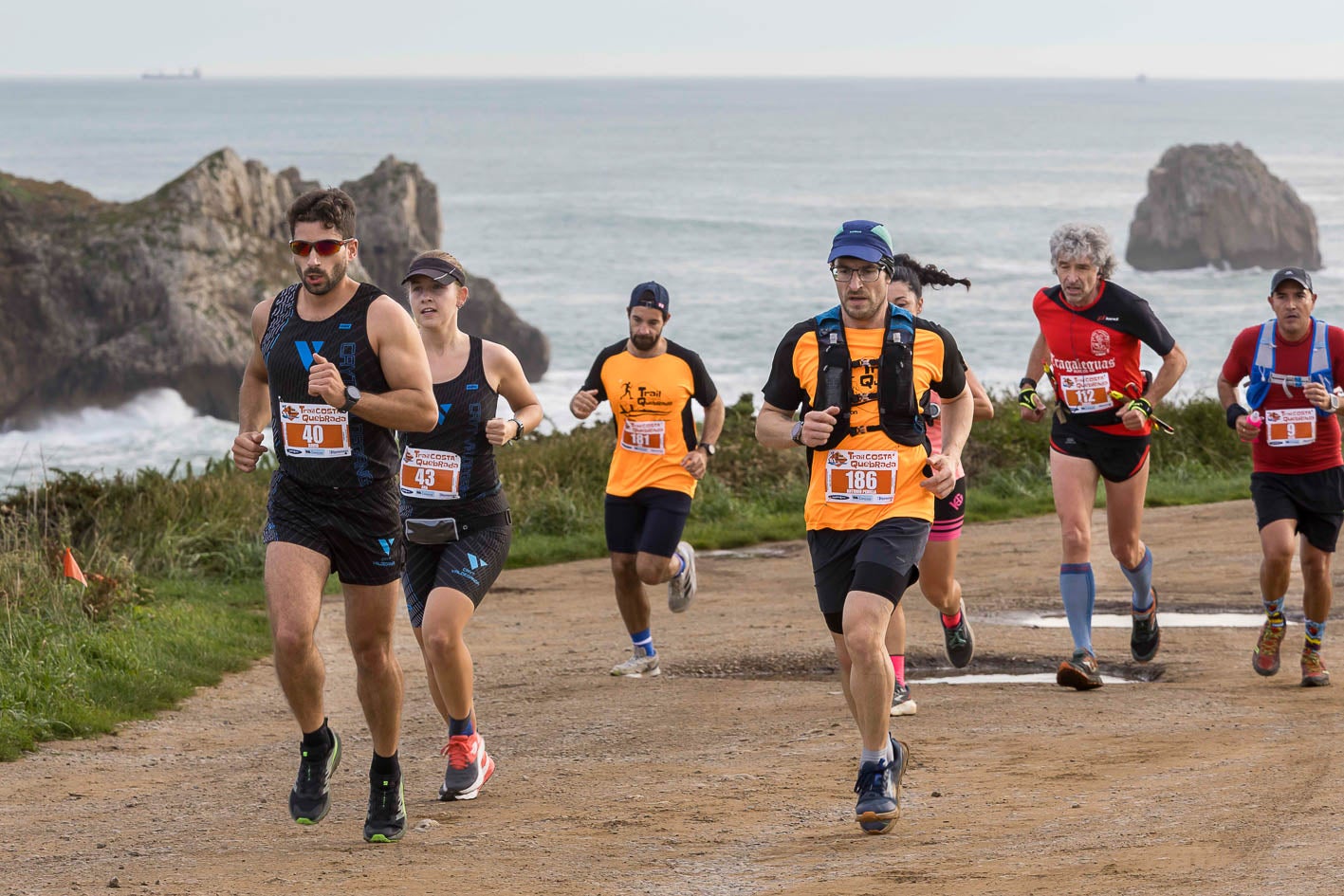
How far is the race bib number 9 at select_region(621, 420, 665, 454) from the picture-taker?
10289 millimetres

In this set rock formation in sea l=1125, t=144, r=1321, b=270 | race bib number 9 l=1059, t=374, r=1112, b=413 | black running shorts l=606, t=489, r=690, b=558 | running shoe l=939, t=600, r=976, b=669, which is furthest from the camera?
rock formation in sea l=1125, t=144, r=1321, b=270

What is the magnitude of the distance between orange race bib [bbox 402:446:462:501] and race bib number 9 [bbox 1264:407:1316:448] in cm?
457

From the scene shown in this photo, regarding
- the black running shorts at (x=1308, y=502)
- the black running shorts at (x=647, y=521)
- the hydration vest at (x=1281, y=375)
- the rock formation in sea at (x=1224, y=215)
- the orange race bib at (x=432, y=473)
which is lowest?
the black running shorts at (x=647, y=521)

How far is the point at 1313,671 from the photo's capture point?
9.17 m

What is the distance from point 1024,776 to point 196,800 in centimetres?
381

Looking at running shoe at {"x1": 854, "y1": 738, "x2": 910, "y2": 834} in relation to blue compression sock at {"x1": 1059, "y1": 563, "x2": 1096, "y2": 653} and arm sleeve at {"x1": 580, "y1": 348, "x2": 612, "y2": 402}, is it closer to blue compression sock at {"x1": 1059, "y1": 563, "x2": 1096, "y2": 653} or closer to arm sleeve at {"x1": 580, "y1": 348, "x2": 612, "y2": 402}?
blue compression sock at {"x1": 1059, "y1": 563, "x2": 1096, "y2": 653}

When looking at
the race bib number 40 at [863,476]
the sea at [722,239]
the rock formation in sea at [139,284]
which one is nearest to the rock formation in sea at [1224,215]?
the sea at [722,239]

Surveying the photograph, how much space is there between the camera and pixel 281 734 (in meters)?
9.60

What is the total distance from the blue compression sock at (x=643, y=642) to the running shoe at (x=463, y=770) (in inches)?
123

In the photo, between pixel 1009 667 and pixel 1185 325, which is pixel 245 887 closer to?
pixel 1009 667

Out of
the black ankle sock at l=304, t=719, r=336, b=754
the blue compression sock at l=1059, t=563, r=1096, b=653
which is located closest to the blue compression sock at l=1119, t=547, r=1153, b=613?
the blue compression sock at l=1059, t=563, r=1096, b=653

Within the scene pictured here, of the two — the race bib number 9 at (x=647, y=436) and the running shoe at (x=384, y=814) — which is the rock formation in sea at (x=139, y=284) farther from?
the running shoe at (x=384, y=814)

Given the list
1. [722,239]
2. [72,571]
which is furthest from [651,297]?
[722,239]

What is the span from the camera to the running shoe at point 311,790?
21.0 feet
